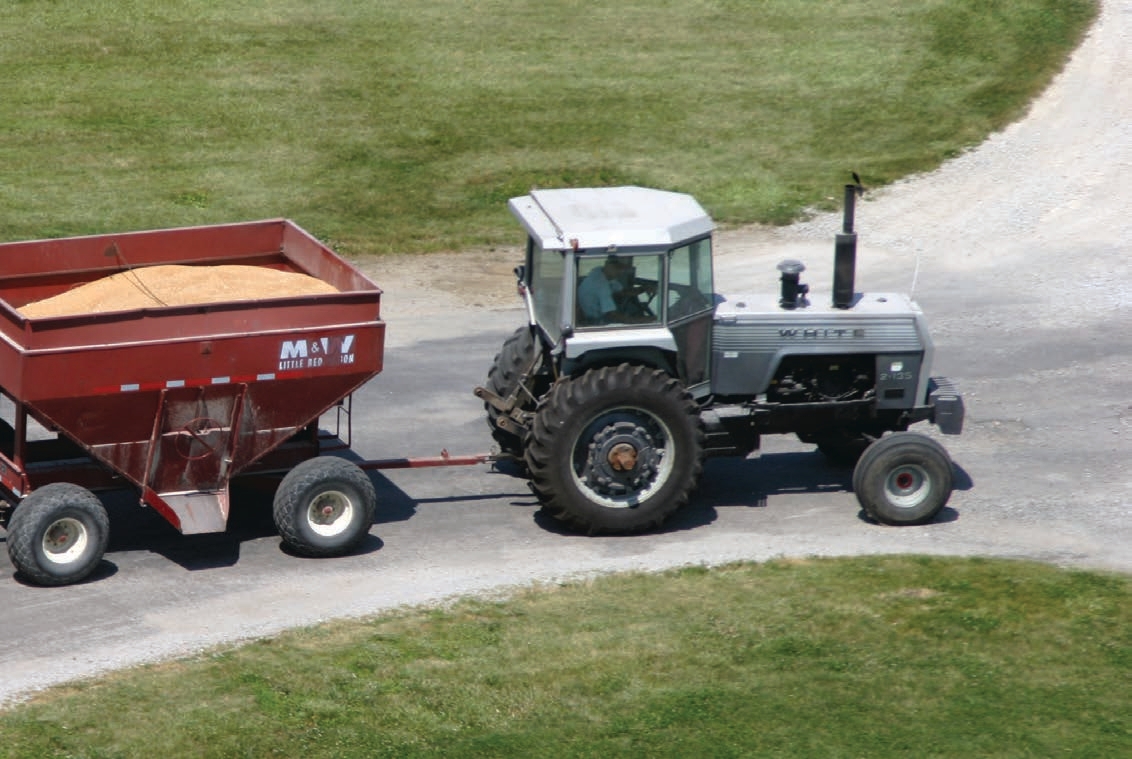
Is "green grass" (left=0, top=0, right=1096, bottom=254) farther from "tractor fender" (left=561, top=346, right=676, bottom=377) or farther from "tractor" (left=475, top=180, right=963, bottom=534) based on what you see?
"tractor fender" (left=561, top=346, right=676, bottom=377)

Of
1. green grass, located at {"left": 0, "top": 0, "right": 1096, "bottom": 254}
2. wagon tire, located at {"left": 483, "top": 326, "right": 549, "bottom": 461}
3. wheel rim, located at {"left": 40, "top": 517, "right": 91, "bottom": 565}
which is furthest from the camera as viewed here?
green grass, located at {"left": 0, "top": 0, "right": 1096, "bottom": 254}

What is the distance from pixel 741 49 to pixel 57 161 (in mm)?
12679

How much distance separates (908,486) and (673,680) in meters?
3.69

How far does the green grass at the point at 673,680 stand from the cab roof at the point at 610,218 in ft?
8.85

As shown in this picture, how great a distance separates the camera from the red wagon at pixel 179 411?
1196cm

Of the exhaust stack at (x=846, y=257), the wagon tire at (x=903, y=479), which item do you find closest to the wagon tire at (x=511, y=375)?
the exhaust stack at (x=846, y=257)

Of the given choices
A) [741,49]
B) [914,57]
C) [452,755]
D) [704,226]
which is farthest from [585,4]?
[452,755]

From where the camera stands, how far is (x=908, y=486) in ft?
44.1

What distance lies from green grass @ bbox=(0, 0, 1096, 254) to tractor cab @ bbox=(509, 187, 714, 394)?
30.7 ft

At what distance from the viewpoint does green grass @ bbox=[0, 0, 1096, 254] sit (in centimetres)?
2377

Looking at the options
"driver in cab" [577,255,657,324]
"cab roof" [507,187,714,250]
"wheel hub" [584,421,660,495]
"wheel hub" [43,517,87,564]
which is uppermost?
"cab roof" [507,187,714,250]

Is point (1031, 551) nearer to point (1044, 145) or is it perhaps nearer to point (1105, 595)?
point (1105, 595)

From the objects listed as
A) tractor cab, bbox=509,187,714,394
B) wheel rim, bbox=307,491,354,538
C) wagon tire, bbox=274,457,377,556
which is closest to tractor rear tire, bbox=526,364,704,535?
tractor cab, bbox=509,187,714,394

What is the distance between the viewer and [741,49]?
29.9 m
